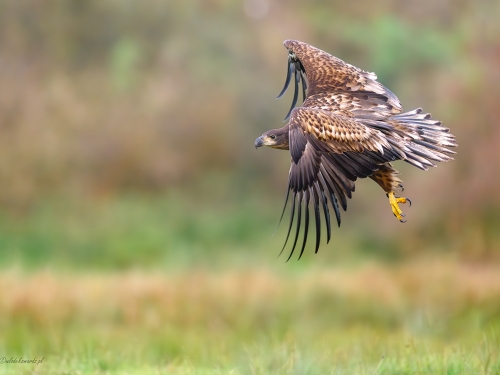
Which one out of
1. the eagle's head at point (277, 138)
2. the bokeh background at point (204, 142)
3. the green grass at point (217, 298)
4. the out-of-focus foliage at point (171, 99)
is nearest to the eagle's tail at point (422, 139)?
the eagle's head at point (277, 138)

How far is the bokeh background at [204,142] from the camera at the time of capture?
1468 cm

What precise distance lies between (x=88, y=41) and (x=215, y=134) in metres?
3.04

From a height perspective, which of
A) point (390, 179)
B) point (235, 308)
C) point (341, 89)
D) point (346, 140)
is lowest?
point (235, 308)

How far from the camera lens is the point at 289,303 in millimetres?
11789

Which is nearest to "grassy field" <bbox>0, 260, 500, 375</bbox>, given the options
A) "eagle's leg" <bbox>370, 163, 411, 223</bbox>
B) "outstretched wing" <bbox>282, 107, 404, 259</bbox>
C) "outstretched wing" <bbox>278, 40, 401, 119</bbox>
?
"eagle's leg" <bbox>370, 163, 411, 223</bbox>

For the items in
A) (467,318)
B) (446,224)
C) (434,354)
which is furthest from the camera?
(446,224)

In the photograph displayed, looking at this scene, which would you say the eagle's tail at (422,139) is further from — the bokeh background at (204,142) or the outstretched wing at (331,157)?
the bokeh background at (204,142)

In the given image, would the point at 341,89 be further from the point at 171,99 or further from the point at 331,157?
the point at 171,99

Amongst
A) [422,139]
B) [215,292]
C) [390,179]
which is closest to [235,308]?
[215,292]

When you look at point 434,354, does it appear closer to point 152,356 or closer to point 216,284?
point 152,356

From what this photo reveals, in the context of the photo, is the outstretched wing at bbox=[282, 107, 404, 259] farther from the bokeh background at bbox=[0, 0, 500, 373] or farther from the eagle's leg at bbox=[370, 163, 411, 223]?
the bokeh background at bbox=[0, 0, 500, 373]

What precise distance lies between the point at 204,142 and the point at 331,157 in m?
12.4

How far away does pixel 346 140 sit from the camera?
5.11 m

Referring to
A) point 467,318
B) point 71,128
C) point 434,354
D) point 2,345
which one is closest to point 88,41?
point 71,128
